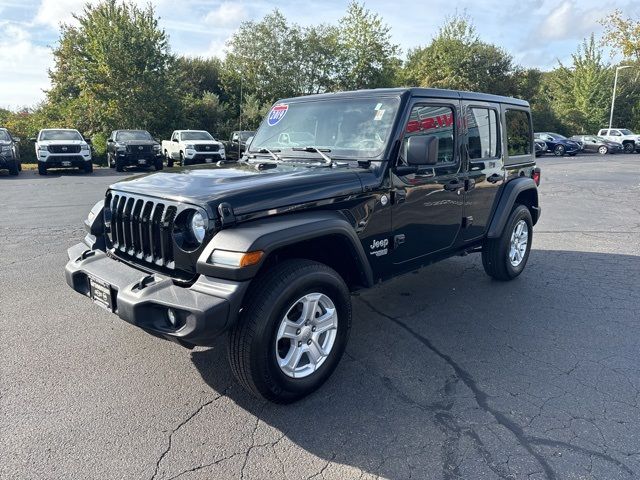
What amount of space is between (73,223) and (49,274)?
3.21m

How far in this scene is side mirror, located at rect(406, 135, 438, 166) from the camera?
3.46 metres

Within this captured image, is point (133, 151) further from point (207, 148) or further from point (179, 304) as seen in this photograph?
point (179, 304)

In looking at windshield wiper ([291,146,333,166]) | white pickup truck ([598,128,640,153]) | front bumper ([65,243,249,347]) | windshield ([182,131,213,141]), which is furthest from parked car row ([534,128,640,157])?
front bumper ([65,243,249,347])

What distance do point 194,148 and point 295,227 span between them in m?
18.0

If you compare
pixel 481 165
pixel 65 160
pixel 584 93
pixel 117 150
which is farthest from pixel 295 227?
pixel 584 93

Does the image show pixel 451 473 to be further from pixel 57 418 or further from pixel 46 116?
pixel 46 116

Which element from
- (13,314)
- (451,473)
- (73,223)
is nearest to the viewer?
(451,473)

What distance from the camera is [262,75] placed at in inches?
1378

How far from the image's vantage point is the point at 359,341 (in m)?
3.90

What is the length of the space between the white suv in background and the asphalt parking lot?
47.5 feet

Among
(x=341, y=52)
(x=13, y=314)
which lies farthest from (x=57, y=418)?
(x=341, y=52)

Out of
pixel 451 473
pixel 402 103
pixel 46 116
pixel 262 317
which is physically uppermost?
pixel 46 116

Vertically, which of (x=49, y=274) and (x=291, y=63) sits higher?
(x=291, y=63)

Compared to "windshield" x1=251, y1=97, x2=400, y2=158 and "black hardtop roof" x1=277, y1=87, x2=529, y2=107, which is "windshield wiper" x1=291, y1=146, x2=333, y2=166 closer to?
"windshield" x1=251, y1=97, x2=400, y2=158
